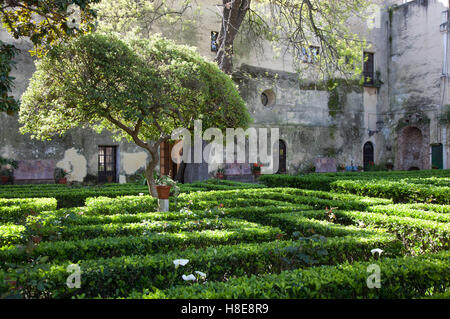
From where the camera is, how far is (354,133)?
21.2 m

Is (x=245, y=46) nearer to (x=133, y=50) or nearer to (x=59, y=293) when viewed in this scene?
(x=133, y=50)

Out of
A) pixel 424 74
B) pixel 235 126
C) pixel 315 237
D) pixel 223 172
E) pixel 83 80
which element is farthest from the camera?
pixel 424 74

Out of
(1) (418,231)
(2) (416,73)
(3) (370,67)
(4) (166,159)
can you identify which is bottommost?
(1) (418,231)

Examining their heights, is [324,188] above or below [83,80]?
below

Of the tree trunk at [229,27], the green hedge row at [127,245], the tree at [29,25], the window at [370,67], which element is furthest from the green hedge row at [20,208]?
the window at [370,67]

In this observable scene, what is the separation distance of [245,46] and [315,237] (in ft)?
50.6

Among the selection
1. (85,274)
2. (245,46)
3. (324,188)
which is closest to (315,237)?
(85,274)

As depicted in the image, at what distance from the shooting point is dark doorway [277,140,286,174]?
61.9ft

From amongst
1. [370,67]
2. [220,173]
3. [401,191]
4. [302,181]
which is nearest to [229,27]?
[302,181]

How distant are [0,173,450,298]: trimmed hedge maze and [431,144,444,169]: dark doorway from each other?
15092mm

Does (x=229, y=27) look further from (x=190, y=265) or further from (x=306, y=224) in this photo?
(x=190, y=265)

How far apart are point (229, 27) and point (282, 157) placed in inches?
331

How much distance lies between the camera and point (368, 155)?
21797 millimetres

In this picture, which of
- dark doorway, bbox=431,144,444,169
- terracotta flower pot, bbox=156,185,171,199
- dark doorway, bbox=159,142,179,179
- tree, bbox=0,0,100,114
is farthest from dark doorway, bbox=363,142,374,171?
tree, bbox=0,0,100,114
